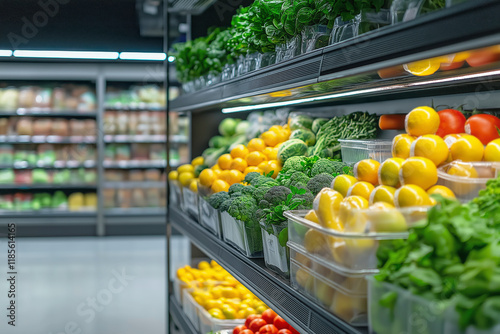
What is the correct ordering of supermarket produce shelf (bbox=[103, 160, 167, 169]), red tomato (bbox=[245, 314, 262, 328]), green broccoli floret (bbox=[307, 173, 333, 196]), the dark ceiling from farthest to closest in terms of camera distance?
supermarket produce shelf (bbox=[103, 160, 167, 169]) → the dark ceiling → red tomato (bbox=[245, 314, 262, 328]) → green broccoli floret (bbox=[307, 173, 333, 196])

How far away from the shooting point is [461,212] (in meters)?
0.91

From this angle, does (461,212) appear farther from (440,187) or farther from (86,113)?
(86,113)

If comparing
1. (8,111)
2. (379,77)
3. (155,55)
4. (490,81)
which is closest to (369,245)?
(379,77)

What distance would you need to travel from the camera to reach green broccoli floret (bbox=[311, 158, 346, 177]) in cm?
185

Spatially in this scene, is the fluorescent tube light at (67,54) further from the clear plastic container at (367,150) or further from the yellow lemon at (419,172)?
the yellow lemon at (419,172)

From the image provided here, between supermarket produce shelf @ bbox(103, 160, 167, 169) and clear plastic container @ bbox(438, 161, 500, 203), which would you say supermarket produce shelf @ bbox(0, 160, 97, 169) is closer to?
supermarket produce shelf @ bbox(103, 160, 167, 169)

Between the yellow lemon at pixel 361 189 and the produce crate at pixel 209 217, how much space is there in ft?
3.20

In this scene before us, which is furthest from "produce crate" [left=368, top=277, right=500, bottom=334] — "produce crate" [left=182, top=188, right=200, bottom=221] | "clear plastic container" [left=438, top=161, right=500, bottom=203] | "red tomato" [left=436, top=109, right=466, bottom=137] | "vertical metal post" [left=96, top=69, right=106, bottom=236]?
"vertical metal post" [left=96, top=69, right=106, bottom=236]

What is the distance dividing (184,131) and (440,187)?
719 cm

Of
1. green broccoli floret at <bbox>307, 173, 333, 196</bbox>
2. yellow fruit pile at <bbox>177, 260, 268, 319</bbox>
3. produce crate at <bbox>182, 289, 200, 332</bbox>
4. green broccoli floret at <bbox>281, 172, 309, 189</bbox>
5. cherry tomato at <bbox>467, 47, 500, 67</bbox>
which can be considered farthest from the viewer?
produce crate at <bbox>182, 289, 200, 332</bbox>

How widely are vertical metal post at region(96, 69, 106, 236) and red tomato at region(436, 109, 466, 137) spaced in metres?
6.69

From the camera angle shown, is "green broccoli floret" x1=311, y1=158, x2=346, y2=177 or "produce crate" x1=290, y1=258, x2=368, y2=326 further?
"green broccoli floret" x1=311, y1=158, x2=346, y2=177

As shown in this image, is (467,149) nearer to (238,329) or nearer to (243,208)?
(243,208)

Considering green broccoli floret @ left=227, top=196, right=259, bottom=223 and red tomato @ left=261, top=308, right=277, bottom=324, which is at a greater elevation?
green broccoli floret @ left=227, top=196, right=259, bottom=223
